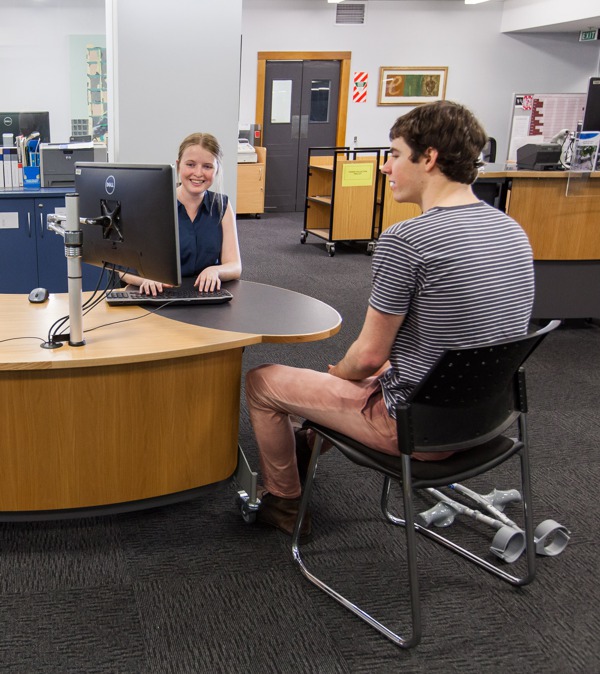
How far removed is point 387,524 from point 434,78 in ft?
26.3

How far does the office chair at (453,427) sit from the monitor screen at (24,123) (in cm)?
378

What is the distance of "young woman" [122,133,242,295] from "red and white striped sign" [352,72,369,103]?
6.87 m

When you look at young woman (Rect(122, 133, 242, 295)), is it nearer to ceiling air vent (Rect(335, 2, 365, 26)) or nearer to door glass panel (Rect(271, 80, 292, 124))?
door glass panel (Rect(271, 80, 292, 124))

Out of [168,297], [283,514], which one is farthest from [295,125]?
[283,514]

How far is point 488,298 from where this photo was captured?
5.26 feet

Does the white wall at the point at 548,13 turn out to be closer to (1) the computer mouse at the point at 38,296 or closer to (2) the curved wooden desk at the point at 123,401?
(2) the curved wooden desk at the point at 123,401

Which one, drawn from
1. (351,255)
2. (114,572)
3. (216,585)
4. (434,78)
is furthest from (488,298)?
(434,78)

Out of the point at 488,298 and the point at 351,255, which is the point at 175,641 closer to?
the point at 488,298

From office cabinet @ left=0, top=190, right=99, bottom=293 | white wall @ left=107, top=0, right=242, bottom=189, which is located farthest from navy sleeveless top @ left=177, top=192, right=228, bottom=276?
office cabinet @ left=0, top=190, right=99, bottom=293

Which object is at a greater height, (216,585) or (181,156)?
(181,156)

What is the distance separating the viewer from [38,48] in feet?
22.0

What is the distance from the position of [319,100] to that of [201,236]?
700 cm

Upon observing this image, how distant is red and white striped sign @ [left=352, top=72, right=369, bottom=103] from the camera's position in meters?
8.90

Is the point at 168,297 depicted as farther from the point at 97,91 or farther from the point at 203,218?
the point at 97,91
